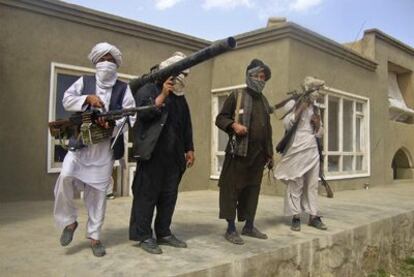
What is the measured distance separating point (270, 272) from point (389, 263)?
3.07 meters

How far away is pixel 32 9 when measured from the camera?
730 cm

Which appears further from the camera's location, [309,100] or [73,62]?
[73,62]

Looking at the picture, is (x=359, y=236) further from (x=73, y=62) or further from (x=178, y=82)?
(x=73, y=62)

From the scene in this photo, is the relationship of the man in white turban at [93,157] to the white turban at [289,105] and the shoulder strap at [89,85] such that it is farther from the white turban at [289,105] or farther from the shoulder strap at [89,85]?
the white turban at [289,105]

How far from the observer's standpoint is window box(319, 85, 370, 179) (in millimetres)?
10406

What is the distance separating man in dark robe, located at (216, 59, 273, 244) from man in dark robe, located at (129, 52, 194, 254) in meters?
0.63

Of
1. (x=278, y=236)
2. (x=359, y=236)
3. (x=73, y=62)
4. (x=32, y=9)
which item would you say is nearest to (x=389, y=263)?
(x=359, y=236)

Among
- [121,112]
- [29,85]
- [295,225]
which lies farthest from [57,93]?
[295,225]

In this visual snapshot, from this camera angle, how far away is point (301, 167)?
5.39m

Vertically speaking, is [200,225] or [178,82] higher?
[178,82]

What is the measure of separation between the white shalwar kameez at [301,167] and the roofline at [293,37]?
13.3 ft

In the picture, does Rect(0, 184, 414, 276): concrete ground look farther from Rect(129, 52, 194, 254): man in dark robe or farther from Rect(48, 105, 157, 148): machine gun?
Rect(48, 105, 157, 148): machine gun

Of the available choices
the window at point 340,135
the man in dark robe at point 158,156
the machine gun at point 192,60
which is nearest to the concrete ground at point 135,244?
the man in dark robe at point 158,156

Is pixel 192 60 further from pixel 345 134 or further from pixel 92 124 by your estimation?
pixel 345 134
